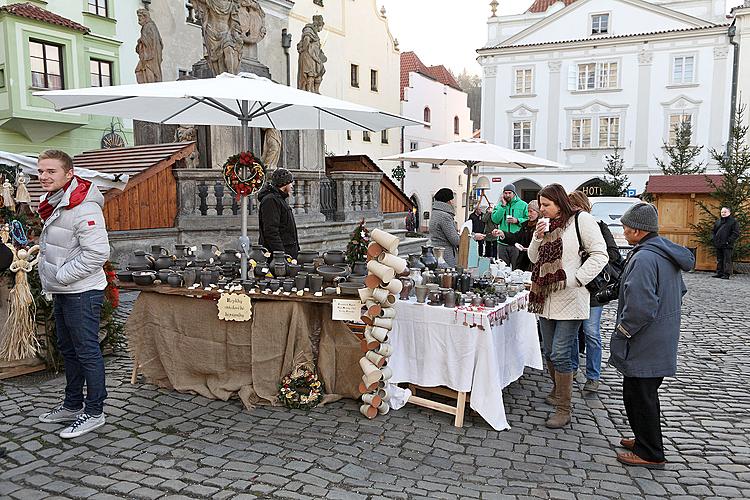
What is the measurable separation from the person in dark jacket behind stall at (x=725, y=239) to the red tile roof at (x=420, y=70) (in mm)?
25134

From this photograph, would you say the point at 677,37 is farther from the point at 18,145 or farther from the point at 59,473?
the point at 59,473

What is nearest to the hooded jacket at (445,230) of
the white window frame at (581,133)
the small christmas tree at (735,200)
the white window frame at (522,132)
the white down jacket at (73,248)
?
the white down jacket at (73,248)

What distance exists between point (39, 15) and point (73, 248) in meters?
17.4

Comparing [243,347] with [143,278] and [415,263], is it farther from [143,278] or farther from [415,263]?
[415,263]

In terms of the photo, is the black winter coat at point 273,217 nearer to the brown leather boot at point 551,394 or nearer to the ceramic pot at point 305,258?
the ceramic pot at point 305,258

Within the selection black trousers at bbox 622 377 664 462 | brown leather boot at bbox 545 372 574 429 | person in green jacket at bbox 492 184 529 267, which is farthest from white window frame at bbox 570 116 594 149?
black trousers at bbox 622 377 664 462

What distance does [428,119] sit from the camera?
124 ft

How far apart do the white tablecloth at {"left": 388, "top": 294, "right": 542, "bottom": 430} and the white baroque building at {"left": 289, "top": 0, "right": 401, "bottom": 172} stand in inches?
877

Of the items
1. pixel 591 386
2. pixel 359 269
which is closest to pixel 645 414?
pixel 591 386

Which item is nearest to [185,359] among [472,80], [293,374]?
[293,374]

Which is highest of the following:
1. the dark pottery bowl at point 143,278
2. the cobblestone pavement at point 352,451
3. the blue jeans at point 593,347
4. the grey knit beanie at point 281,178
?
the grey knit beanie at point 281,178

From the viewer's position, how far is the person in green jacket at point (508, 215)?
26.3 ft

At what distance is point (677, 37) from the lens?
29.1 metres

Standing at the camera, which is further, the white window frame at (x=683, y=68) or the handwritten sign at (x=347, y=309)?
Answer: the white window frame at (x=683, y=68)
